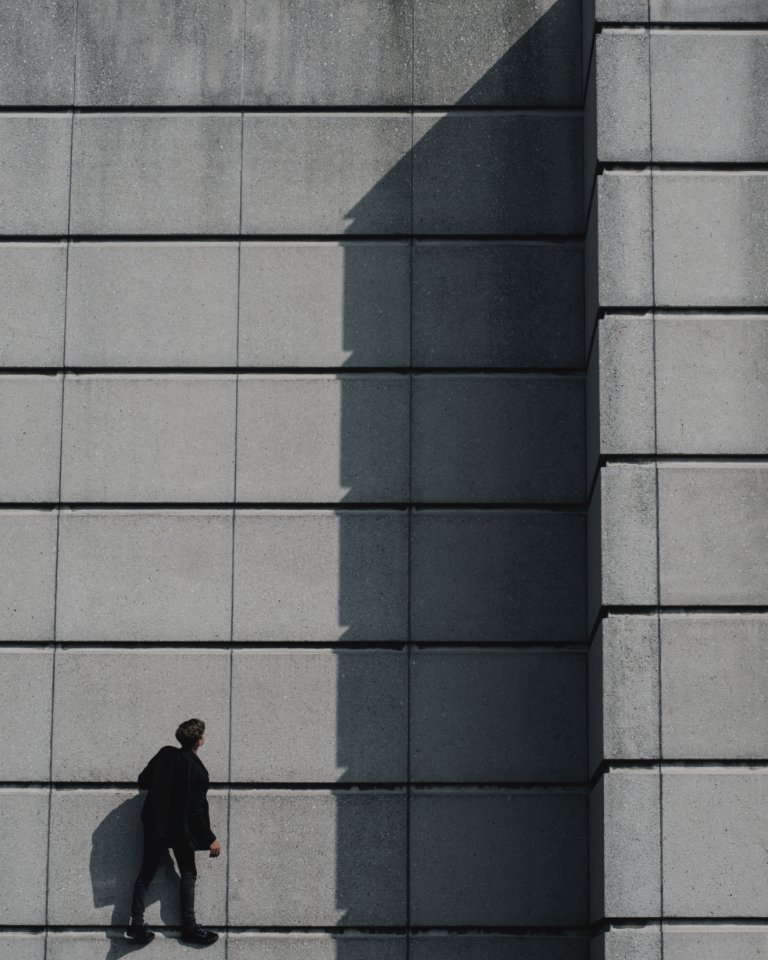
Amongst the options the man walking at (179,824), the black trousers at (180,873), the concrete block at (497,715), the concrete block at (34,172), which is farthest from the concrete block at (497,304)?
the black trousers at (180,873)

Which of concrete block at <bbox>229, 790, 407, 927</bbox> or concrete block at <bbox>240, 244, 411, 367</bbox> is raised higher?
concrete block at <bbox>240, 244, 411, 367</bbox>

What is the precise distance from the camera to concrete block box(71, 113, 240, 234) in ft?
47.9

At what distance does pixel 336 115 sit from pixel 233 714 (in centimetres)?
557

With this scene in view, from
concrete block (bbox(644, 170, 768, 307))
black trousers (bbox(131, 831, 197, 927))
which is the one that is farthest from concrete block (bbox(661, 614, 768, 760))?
black trousers (bbox(131, 831, 197, 927))

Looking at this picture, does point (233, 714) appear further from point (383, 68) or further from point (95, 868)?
point (383, 68)

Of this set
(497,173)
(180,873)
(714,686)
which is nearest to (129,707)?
(180,873)

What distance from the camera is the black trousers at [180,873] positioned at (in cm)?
1313

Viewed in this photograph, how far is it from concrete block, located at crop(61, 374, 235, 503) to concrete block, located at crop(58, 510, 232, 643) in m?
0.23

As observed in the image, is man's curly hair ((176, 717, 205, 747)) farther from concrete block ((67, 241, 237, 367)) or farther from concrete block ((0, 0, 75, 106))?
concrete block ((0, 0, 75, 106))

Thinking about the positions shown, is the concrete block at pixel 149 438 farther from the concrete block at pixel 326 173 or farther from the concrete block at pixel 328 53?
the concrete block at pixel 328 53

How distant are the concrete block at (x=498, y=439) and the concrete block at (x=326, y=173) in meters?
1.64

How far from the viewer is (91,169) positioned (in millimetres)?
14711

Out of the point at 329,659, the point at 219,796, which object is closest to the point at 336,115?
the point at 329,659

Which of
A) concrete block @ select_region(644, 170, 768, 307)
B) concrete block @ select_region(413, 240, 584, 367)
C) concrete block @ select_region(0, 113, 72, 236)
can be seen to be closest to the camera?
concrete block @ select_region(644, 170, 768, 307)
